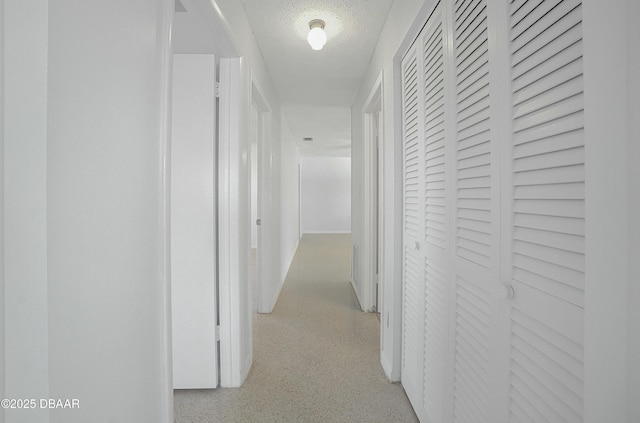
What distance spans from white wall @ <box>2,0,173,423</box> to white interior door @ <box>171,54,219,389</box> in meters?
0.87

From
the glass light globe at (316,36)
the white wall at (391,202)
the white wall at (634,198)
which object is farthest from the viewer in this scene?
the glass light globe at (316,36)

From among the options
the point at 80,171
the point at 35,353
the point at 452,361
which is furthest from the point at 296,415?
the point at 80,171

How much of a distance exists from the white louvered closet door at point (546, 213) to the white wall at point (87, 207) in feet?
3.28

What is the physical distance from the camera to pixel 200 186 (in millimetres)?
1813

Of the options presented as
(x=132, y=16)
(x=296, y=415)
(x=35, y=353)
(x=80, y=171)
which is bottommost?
(x=296, y=415)

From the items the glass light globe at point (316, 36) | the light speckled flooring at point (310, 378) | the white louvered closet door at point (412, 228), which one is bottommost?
the light speckled flooring at point (310, 378)

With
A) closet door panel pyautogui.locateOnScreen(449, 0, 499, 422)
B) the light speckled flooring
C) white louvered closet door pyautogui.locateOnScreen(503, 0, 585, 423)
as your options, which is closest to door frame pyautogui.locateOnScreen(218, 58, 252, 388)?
the light speckled flooring

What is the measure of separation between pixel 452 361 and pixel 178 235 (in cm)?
155

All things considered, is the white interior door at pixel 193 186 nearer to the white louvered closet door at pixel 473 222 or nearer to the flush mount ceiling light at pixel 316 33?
the flush mount ceiling light at pixel 316 33

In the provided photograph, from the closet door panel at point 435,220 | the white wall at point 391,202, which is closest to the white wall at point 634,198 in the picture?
the closet door panel at point 435,220

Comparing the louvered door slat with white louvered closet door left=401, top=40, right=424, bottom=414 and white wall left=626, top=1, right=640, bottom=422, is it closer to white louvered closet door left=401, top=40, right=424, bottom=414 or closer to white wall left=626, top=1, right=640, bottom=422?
white louvered closet door left=401, top=40, right=424, bottom=414

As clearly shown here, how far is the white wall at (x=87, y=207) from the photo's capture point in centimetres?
51

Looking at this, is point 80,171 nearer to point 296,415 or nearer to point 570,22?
point 570,22

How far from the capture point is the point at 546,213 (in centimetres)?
70
